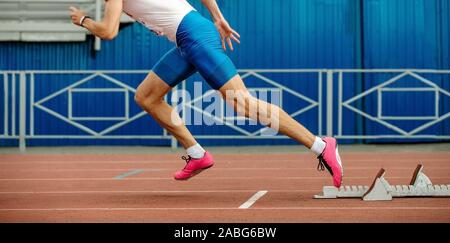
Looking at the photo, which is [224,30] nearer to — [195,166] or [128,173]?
[195,166]

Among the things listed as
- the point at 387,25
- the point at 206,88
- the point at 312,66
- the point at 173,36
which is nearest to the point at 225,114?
the point at 206,88

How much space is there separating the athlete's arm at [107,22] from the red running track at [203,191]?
117 centimetres

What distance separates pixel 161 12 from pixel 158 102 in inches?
31.0

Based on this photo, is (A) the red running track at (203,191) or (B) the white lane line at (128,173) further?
(B) the white lane line at (128,173)

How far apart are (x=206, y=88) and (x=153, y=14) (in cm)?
1003

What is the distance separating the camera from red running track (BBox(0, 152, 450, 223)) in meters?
5.97

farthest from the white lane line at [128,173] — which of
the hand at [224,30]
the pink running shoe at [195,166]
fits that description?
the hand at [224,30]

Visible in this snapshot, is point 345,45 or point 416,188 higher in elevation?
point 345,45

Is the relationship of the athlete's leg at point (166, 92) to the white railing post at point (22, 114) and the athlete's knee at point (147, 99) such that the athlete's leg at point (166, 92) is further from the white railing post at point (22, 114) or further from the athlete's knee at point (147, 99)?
the white railing post at point (22, 114)

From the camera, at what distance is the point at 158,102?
7352mm

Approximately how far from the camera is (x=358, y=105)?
17641mm

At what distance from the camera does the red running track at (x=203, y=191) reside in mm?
5973

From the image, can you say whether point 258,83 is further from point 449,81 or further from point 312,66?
point 449,81

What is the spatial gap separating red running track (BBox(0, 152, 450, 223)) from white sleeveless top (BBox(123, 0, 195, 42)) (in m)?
1.23
